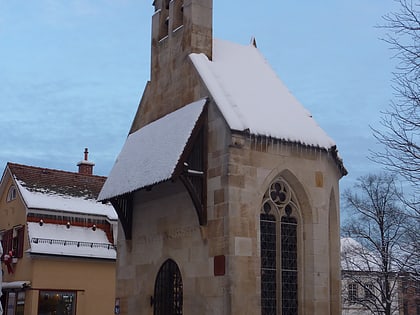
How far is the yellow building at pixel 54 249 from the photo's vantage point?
2723 centimetres

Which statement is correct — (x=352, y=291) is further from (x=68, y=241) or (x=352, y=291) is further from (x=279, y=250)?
(x=279, y=250)

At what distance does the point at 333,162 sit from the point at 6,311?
60.8 feet

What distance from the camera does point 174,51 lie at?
17172mm

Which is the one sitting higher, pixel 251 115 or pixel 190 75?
pixel 190 75

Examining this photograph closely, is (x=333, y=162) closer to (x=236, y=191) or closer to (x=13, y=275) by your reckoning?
(x=236, y=191)

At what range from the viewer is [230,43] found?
60.2 ft

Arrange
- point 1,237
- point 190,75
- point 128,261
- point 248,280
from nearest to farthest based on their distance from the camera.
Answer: point 248,280, point 190,75, point 128,261, point 1,237

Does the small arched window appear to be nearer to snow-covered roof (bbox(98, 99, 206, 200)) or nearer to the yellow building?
the yellow building

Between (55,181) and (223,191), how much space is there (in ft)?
62.3

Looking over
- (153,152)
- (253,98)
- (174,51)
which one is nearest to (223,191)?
(153,152)

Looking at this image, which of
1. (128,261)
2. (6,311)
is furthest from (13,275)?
(128,261)

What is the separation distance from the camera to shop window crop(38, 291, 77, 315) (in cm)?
2716

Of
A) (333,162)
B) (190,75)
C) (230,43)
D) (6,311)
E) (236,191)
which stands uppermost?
(230,43)

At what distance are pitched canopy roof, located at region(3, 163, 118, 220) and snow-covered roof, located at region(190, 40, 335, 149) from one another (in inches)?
553
